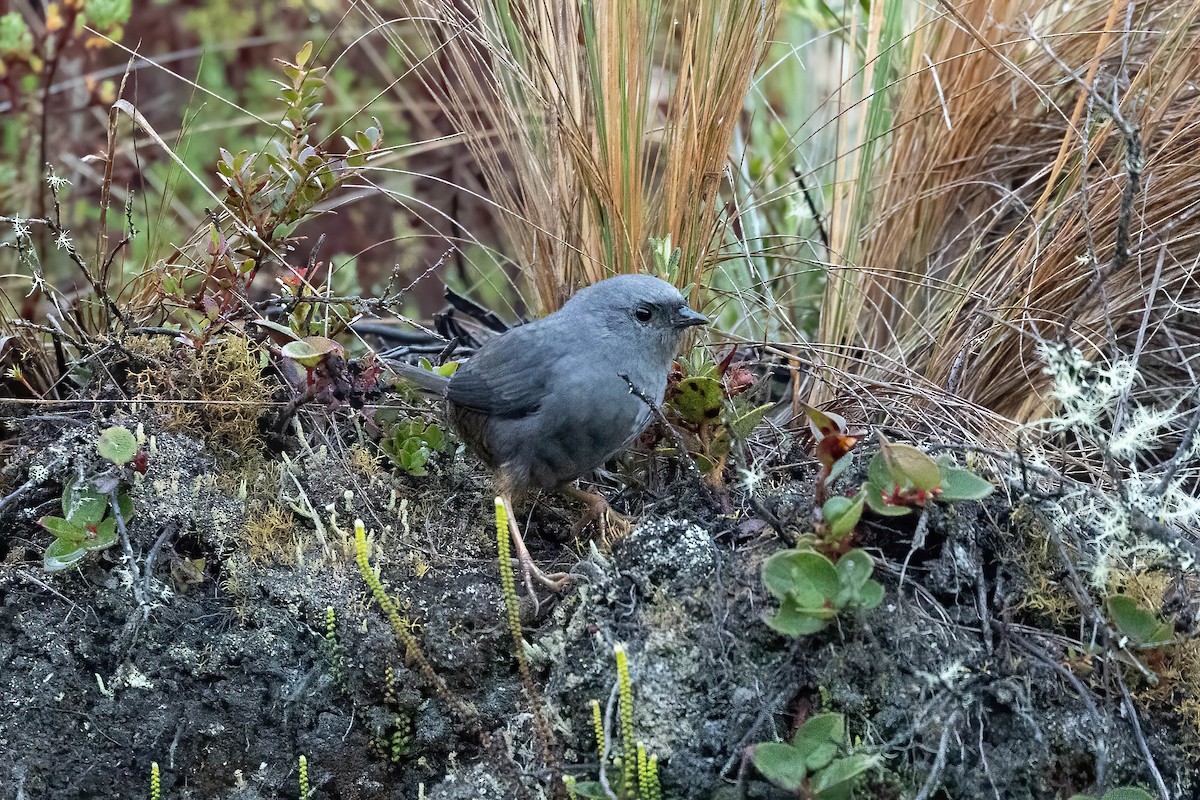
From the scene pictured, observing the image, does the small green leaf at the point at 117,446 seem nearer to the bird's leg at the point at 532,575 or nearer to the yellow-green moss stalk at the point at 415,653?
the yellow-green moss stalk at the point at 415,653

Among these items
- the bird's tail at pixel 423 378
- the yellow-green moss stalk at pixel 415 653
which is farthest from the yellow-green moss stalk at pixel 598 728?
the bird's tail at pixel 423 378

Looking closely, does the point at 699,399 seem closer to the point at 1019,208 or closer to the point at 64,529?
the point at 1019,208

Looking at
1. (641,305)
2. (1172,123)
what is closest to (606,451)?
(641,305)

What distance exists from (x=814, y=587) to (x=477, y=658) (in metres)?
0.72

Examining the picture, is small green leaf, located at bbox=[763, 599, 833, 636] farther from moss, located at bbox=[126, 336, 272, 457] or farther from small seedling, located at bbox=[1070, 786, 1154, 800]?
moss, located at bbox=[126, 336, 272, 457]

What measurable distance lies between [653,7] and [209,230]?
1.32 meters

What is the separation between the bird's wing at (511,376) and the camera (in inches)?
105

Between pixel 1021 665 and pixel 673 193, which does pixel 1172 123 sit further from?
pixel 1021 665

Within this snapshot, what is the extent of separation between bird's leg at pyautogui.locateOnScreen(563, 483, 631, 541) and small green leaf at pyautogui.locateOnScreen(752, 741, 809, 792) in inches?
26.6

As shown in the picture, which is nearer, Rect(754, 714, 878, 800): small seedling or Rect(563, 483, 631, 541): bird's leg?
Rect(754, 714, 878, 800): small seedling

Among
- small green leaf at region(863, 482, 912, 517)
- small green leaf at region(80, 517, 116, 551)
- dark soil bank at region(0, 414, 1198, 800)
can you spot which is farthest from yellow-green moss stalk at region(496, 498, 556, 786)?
small green leaf at region(80, 517, 116, 551)

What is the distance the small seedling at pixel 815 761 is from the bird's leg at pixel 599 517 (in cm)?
68

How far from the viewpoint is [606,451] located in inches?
102

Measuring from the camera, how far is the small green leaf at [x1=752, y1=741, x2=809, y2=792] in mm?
1774
